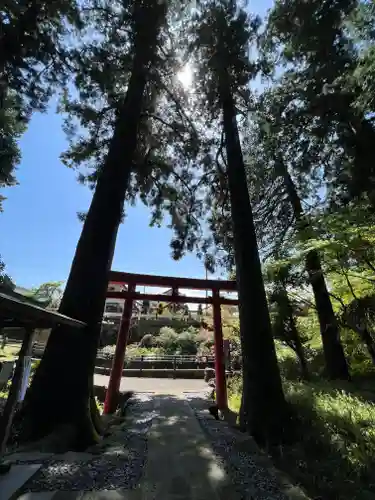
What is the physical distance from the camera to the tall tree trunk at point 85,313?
14.2 ft

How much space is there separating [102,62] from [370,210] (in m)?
7.85

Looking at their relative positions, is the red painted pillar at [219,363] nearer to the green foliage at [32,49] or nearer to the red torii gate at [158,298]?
the red torii gate at [158,298]

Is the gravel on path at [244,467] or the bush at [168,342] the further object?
the bush at [168,342]

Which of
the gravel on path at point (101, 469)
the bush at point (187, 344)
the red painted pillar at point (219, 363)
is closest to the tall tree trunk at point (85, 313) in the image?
the gravel on path at point (101, 469)

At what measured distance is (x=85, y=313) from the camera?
5.06m

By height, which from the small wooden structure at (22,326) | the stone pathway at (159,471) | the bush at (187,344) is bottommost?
the stone pathway at (159,471)

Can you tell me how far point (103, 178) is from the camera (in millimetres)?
6188

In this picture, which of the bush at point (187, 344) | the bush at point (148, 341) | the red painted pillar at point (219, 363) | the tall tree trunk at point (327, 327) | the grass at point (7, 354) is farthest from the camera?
the bush at point (148, 341)

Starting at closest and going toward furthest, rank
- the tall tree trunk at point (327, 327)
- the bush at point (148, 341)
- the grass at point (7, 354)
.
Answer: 1. the tall tree trunk at point (327, 327)
2. the grass at point (7, 354)
3. the bush at point (148, 341)

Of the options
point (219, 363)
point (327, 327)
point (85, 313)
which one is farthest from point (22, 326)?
point (327, 327)

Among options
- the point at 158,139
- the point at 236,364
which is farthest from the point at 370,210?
the point at 236,364

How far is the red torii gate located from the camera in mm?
8241

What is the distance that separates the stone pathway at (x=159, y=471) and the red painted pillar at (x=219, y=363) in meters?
A: 3.28

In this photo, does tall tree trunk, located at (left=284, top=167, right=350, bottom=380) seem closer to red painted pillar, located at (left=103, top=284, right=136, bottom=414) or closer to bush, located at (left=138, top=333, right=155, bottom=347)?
red painted pillar, located at (left=103, top=284, right=136, bottom=414)
